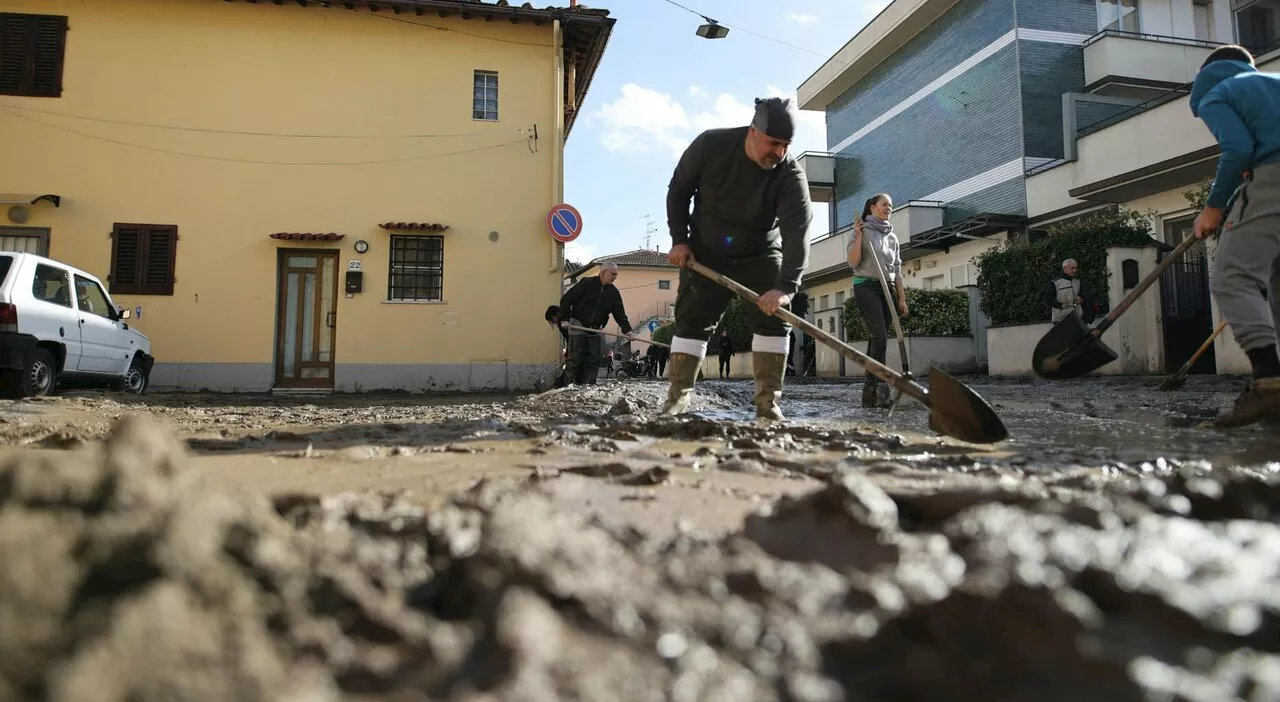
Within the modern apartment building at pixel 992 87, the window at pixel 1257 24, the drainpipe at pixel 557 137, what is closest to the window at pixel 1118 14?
Result: the modern apartment building at pixel 992 87

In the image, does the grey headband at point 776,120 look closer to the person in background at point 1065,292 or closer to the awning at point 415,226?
the person in background at point 1065,292

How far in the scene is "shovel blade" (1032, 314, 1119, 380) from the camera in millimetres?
4414

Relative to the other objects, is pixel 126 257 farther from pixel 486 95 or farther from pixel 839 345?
pixel 839 345

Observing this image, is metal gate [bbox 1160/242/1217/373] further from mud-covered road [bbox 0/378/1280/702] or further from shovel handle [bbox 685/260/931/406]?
mud-covered road [bbox 0/378/1280/702]

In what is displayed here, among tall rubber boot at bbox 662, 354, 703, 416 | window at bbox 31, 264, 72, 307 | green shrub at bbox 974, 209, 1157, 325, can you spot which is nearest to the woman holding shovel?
tall rubber boot at bbox 662, 354, 703, 416

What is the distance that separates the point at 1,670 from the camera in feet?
2.20

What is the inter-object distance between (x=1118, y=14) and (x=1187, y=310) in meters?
10.7

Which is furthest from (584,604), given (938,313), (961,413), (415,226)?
(938,313)

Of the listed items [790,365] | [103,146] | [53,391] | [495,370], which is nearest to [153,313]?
[103,146]

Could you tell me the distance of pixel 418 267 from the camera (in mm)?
11188

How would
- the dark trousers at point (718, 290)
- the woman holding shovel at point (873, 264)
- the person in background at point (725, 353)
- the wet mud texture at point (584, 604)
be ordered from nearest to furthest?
the wet mud texture at point (584, 604)
the dark trousers at point (718, 290)
the woman holding shovel at point (873, 264)
the person in background at point (725, 353)

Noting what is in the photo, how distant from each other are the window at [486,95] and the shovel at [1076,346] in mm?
9460

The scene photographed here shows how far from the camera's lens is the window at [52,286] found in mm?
6441

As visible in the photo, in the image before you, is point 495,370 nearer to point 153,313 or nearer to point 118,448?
point 153,313
